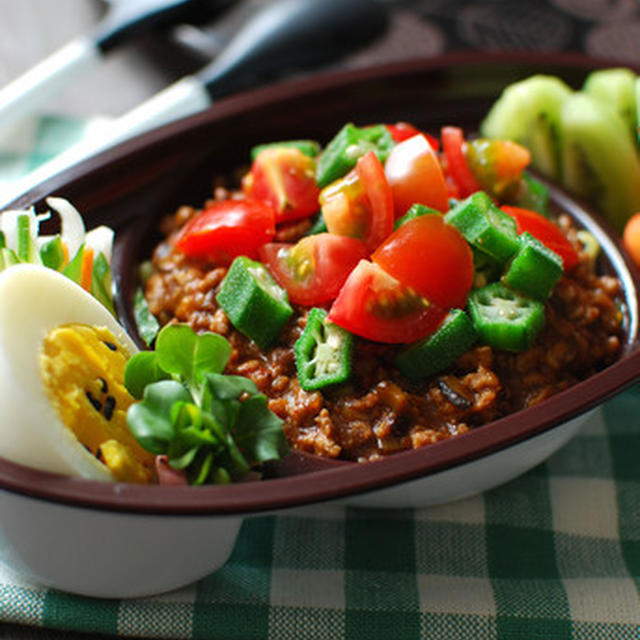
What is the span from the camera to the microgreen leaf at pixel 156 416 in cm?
184

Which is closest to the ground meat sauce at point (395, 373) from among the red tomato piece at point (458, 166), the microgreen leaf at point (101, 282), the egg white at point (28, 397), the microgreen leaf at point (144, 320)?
the microgreen leaf at point (144, 320)

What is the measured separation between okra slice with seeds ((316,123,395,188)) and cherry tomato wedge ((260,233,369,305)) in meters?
0.25

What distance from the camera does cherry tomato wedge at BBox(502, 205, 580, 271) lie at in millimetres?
2467

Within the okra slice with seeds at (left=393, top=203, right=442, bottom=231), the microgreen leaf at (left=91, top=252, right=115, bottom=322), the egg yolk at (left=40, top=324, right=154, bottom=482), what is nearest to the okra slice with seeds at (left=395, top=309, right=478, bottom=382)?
the okra slice with seeds at (left=393, top=203, right=442, bottom=231)

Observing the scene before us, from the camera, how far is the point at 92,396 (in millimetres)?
1981

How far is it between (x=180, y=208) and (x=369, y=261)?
0.78 m

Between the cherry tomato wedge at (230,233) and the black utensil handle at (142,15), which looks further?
the black utensil handle at (142,15)

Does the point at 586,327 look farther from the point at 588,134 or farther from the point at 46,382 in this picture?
the point at 46,382

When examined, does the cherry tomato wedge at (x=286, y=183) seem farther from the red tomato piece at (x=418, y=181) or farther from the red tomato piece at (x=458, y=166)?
the red tomato piece at (x=458, y=166)

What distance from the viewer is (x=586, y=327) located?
2.43 meters

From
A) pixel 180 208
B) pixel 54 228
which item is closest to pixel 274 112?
pixel 180 208

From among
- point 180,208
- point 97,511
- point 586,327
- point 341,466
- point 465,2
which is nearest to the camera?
point 97,511

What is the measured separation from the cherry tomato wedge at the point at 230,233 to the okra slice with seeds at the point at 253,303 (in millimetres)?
132

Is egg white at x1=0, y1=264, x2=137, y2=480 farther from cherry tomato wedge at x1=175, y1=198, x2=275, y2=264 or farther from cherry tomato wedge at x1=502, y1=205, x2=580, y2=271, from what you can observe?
cherry tomato wedge at x1=502, y1=205, x2=580, y2=271
